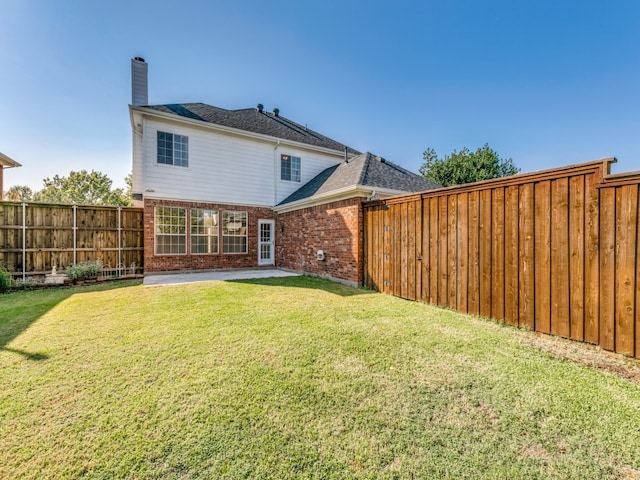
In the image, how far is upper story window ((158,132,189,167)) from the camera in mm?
10438

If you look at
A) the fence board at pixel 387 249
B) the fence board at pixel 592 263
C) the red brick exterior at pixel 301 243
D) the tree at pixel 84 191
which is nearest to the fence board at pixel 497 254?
the fence board at pixel 592 263

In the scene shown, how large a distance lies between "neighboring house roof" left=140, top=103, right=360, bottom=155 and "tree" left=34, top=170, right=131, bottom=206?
112ft

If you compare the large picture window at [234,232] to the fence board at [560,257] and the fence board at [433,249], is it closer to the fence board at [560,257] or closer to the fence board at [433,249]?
the fence board at [433,249]

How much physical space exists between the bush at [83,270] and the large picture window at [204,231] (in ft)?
10.3

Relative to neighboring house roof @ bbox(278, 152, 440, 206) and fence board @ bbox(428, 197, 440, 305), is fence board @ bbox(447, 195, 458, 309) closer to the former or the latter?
fence board @ bbox(428, 197, 440, 305)

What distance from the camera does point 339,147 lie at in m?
14.9

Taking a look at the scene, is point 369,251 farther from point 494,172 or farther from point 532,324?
point 494,172

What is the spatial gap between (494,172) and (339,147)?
17.5 metres

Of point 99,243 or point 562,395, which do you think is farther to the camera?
point 99,243

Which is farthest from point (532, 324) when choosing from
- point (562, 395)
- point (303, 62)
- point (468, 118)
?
point (468, 118)

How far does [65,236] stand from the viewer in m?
9.27

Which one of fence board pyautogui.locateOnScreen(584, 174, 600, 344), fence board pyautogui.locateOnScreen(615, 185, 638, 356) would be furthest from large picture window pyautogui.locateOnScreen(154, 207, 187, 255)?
fence board pyautogui.locateOnScreen(615, 185, 638, 356)

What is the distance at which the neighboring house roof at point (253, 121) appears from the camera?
1127cm

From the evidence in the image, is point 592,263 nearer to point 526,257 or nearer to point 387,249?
point 526,257
